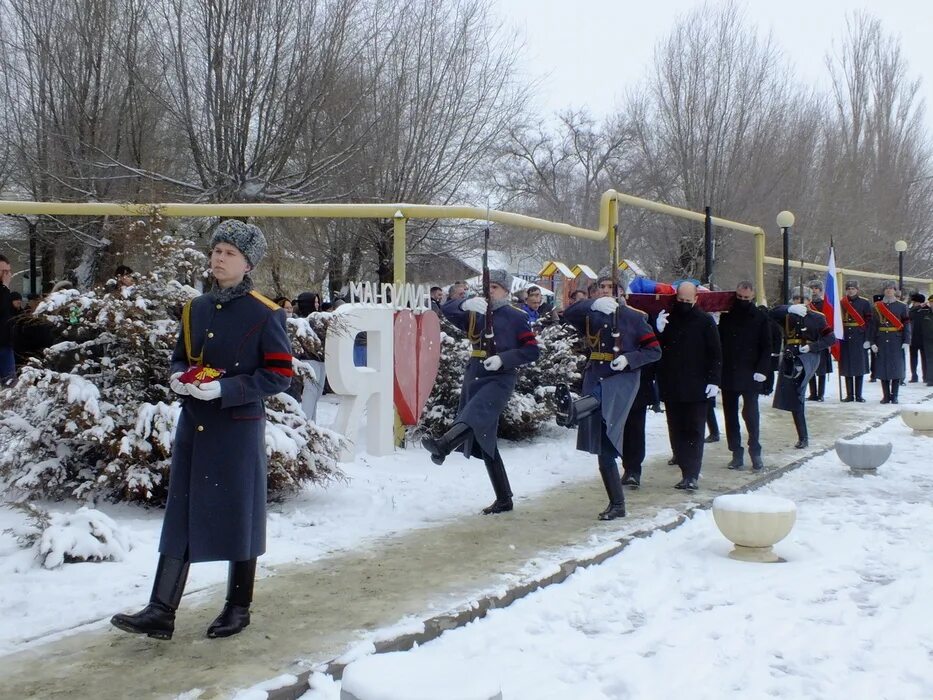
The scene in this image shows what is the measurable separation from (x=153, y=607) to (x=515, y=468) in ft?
17.0

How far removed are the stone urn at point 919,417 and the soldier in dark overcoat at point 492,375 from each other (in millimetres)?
6612

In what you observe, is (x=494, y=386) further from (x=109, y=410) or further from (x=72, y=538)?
(x=72, y=538)

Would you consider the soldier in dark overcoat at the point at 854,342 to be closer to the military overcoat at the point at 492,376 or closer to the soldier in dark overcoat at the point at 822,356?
the soldier in dark overcoat at the point at 822,356

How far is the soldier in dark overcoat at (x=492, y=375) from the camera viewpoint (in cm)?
694

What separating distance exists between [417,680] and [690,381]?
18.9 feet

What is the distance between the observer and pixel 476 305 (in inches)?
285

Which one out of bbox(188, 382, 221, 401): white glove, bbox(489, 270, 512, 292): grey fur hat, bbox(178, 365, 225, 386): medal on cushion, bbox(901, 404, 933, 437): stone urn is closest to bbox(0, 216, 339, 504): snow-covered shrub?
bbox(489, 270, 512, 292): grey fur hat

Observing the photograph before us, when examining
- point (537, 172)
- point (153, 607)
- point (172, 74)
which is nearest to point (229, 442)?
point (153, 607)

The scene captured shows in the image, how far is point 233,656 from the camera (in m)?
4.13

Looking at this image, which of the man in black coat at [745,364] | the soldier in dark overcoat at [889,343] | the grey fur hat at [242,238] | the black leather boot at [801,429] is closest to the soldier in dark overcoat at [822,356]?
the soldier in dark overcoat at [889,343]

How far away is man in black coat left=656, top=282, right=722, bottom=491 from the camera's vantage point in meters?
8.27

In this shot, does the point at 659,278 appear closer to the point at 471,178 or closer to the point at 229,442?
the point at 471,178

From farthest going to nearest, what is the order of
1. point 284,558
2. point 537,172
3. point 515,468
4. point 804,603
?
1. point 537,172
2. point 515,468
3. point 284,558
4. point 804,603

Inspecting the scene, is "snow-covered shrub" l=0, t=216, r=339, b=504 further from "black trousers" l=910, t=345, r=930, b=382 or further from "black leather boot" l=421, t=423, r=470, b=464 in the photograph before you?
"black trousers" l=910, t=345, r=930, b=382
